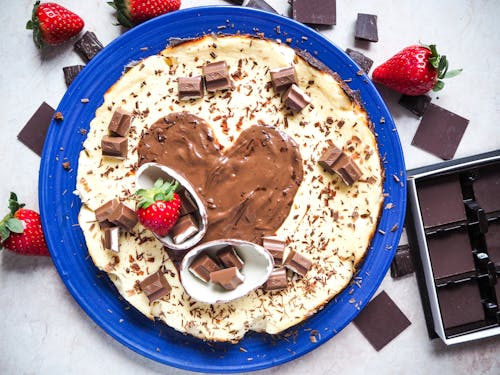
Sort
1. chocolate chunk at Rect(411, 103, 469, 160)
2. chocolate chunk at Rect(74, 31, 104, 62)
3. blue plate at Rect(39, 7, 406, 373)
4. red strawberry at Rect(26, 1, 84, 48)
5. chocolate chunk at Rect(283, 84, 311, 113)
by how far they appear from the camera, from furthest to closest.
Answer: chocolate chunk at Rect(411, 103, 469, 160) → chocolate chunk at Rect(74, 31, 104, 62) → red strawberry at Rect(26, 1, 84, 48) → blue plate at Rect(39, 7, 406, 373) → chocolate chunk at Rect(283, 84, 311, 113)

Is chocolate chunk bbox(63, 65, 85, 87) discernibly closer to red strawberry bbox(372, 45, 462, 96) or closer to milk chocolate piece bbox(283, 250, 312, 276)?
milk chocolate piece bbox(283, 250, 312, 276)

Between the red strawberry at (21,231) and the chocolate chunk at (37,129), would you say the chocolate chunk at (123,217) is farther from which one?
the chocolate chunk at (37,129)

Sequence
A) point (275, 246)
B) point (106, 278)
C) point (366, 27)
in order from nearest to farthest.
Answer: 1. point (275, 246)
2. point (106, 278)
3. point (366, 27)

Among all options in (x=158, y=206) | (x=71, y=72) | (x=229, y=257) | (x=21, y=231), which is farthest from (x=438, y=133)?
(x=21, y=231)

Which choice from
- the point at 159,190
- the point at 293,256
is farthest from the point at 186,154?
the point at 293,256

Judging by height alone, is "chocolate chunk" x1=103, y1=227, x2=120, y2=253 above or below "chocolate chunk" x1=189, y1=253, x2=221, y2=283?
above

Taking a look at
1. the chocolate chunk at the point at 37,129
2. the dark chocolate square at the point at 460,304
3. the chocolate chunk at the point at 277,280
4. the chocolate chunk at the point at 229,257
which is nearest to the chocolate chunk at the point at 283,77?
the chocolate chunk at the point at 229,257

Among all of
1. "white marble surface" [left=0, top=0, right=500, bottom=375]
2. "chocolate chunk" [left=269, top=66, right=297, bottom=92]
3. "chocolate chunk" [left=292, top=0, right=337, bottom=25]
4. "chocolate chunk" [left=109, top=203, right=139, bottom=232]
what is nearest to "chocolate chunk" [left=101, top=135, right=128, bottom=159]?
"chocolate chunk" [left=109, top=203, right=139, bottom=232]

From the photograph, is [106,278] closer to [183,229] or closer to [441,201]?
[183,229]
